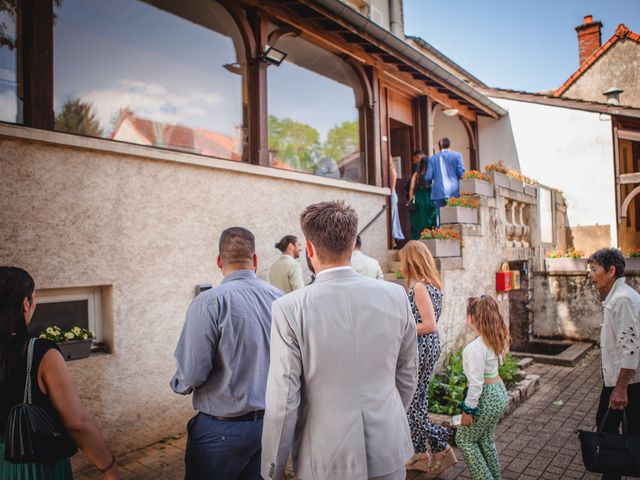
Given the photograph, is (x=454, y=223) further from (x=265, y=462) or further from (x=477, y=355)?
(x=265, y=462)

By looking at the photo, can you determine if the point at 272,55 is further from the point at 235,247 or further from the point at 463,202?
the point at 235,247

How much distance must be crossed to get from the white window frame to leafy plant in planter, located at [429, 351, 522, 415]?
12.2 feet

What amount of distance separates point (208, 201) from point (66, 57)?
2083 mm

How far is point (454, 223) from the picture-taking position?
7.49 m

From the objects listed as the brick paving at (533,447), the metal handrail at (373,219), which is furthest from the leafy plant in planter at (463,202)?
the brick paving at (533,447)

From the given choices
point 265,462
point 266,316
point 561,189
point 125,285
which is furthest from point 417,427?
point 561,189

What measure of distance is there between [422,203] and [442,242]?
2.17 meters

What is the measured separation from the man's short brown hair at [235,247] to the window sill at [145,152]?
8.42ft

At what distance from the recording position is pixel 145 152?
5.21 metres

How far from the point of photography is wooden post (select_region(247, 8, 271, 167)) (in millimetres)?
6910

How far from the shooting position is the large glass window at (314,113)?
769 cm

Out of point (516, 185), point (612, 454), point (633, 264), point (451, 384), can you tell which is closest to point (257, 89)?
point (451, 384)

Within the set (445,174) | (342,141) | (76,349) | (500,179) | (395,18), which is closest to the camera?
(76,349)

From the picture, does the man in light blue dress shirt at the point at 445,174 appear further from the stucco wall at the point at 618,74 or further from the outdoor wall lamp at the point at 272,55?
the stucco wall at the point at 618,74
